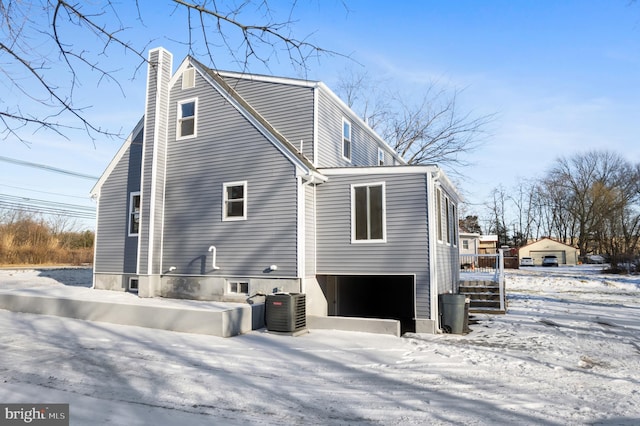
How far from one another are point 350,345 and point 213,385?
3700mm

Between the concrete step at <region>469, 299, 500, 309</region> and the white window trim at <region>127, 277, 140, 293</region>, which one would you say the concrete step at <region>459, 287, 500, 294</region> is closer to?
the concrete step at <region>469, 299, 500, 309</region>

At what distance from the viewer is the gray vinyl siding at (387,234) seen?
36.2 feet

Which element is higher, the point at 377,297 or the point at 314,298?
the point at 314,298

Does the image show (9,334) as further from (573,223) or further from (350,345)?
(573,223)

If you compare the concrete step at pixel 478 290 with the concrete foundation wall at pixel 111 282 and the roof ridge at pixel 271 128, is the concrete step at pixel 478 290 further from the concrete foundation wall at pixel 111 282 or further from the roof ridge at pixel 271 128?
the concrete foundation wall at pixel 111 282

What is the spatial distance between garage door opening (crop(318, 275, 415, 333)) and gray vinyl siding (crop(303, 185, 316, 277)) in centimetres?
216

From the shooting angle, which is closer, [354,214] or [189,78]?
[354,214]

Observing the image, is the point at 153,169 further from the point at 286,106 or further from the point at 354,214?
the point at 354,214

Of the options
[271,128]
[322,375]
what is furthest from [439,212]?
[322,375]

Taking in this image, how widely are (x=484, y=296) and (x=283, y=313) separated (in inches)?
298

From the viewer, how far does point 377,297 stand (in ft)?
52.4

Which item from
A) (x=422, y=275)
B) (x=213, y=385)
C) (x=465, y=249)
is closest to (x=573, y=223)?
(x=465, y=249)

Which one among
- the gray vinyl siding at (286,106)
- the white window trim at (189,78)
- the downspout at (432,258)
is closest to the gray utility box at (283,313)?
the downspout at (432,258)

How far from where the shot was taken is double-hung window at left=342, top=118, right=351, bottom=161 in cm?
1454
